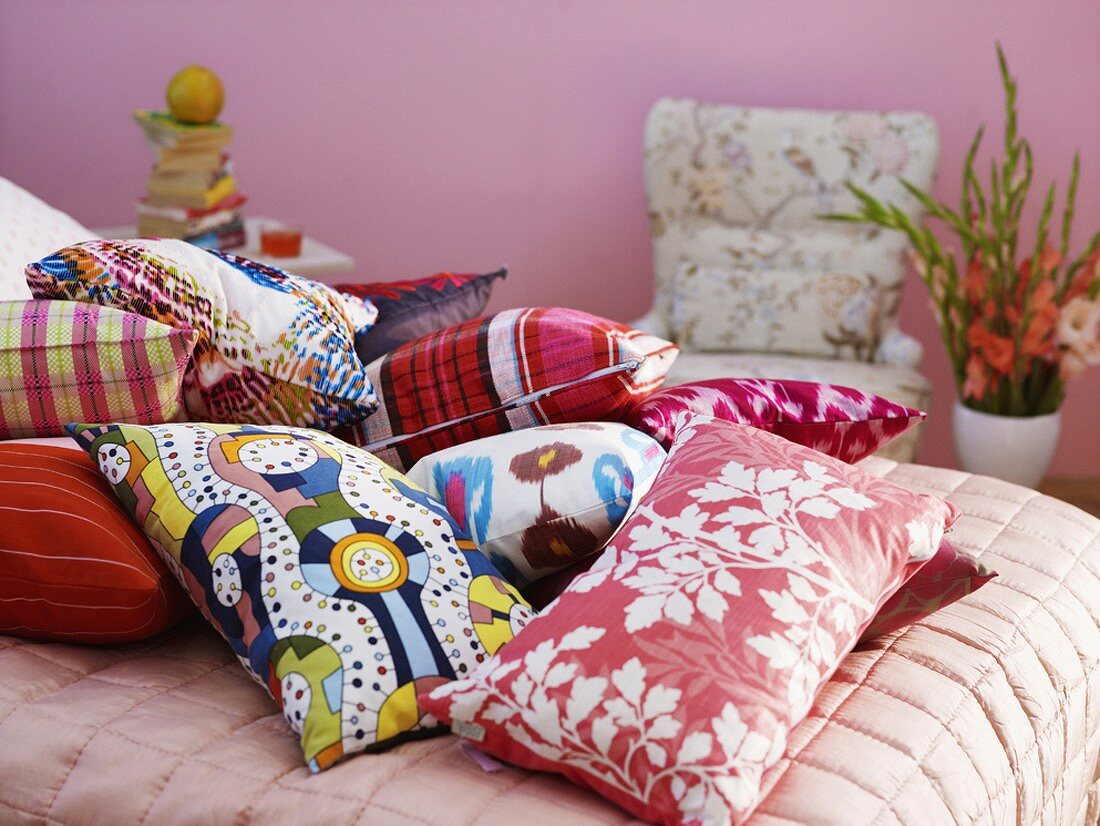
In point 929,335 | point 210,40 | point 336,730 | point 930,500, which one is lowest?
point 929,335

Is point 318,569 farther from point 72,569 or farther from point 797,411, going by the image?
point 797,411

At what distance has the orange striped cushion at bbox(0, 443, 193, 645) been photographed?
1098 millimetres

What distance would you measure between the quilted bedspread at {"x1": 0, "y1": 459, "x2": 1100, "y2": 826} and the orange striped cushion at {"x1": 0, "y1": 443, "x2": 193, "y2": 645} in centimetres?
5

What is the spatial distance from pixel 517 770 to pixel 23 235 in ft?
3.57

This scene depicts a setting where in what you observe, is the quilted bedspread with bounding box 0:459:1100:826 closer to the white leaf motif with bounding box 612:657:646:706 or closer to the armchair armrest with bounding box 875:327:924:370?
the white leaf motif with bounding box 612:657:646:706

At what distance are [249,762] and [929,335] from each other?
2.69 m

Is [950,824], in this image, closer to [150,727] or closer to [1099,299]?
[150,727]

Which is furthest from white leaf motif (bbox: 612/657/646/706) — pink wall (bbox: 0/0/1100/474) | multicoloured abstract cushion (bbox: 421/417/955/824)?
pink wall (bbox: 0/0/1100/474)

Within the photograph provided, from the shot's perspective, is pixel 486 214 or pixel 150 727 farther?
pixel 486 214

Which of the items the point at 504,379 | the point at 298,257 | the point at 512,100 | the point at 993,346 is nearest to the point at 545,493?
the point at 504,379

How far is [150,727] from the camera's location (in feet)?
3.38

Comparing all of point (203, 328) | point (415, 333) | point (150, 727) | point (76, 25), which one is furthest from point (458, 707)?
point (76, 25)

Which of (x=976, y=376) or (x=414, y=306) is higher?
(x=414, y=306)

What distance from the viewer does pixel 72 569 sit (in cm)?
110
